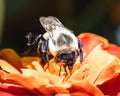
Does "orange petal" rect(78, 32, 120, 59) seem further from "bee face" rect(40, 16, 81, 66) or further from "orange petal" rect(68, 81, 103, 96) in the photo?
"orange petal" rect(68, 81, 103, 96)

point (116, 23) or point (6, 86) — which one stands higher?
point (116, 23)

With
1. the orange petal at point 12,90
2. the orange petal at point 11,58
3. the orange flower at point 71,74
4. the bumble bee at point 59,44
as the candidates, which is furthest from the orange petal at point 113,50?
the orange petal at point 12,90

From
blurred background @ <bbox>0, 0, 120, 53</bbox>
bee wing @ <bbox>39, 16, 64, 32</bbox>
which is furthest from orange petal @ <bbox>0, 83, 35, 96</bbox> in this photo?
blurred background @ <bbox>0, 0, 120, 53</bbox>

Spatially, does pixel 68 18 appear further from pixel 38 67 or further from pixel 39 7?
pixel 38 67

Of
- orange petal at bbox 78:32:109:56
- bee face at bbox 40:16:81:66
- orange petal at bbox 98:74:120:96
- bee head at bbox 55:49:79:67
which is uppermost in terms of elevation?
orange petal at bbox 78:32:109:56

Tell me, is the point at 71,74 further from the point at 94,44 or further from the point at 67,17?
the point at 67,17

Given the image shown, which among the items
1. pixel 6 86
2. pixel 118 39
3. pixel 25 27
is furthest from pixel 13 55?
pixel 25 27
